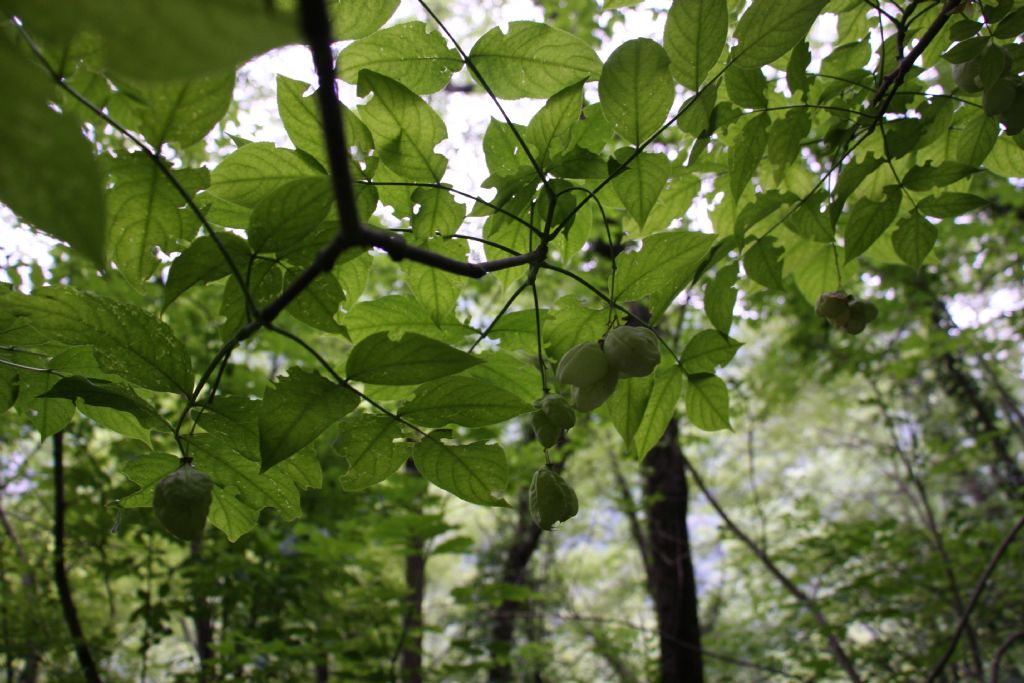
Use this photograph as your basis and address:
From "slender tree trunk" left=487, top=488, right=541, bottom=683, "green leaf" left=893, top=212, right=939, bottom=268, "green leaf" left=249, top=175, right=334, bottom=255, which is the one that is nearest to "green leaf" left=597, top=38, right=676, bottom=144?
"green leaf" left=249, top=175, right=334, bottom=255

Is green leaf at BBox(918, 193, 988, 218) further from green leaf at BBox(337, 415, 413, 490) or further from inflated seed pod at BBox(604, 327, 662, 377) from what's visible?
green leaf at BBox(337, 415, 413, 490)

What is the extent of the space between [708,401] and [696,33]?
2.17 feet

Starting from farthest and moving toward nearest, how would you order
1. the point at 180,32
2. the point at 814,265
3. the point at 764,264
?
1. the point at 814,265
2. the point at 764,264
3. the point at 180,32

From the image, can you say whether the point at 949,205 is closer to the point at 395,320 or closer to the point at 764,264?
the point at 764,264

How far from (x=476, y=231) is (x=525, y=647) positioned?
3584 millimetres

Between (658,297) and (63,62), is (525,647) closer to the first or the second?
(658,297)

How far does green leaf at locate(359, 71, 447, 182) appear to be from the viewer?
1.04m

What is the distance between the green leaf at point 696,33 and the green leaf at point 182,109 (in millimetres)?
670

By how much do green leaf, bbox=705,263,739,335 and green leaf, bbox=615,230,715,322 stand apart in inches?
8.5

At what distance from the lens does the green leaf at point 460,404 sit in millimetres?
907

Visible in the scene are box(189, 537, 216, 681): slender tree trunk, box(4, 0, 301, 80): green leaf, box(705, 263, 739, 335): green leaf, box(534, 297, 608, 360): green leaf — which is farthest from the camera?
box(189, 537, 216, 681): slender tree trunk

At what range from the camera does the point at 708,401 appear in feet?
4.17

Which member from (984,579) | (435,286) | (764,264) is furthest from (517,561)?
(435,286)

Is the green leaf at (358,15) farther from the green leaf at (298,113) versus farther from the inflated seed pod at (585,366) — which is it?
the inflated seed pod at (585,366)
